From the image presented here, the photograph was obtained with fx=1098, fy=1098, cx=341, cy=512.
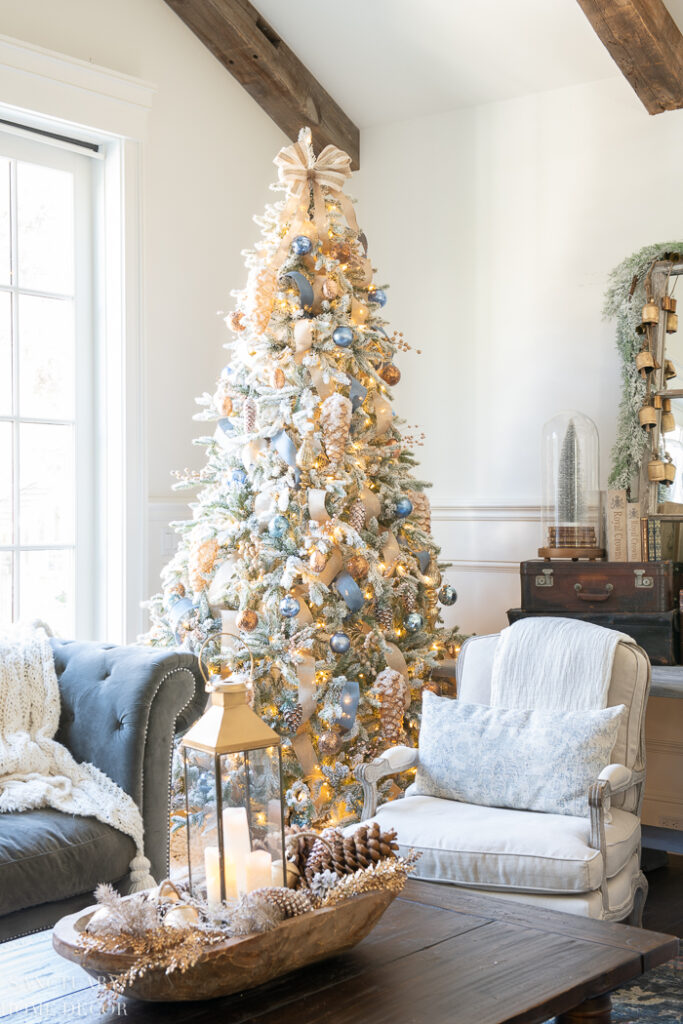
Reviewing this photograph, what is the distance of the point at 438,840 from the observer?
2.63 m

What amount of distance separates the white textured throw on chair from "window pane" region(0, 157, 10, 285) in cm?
220

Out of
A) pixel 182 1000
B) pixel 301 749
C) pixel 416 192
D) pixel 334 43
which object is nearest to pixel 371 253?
pixel 416 192

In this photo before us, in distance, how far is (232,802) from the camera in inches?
67.5

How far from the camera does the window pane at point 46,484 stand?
397 centimetres

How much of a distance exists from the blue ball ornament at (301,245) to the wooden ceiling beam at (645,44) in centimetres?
116

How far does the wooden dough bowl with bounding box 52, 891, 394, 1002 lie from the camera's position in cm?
153

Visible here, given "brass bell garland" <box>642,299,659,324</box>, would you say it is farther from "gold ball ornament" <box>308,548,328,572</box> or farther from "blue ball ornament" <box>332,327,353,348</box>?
"gold ball ornament" <box>308,548,328,572</box>

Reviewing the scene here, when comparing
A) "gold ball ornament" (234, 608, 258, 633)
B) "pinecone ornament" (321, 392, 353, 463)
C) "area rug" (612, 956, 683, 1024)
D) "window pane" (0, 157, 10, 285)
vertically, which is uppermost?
"window pane" (0, 157, 10, 285)

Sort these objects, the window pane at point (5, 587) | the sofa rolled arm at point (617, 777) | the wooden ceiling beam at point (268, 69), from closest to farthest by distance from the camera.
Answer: the sofa rolled arm at point (617, 777) < the window pane at point (5, 587) < the wooden ceiling beam at point (268, 69)

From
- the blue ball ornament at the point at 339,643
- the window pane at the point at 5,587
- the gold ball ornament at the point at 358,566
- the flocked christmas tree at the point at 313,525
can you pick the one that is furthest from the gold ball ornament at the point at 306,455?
the window pane at the point at 5,587

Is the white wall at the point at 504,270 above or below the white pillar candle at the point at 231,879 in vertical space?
above

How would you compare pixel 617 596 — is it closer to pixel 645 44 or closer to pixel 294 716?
pixel 294 716

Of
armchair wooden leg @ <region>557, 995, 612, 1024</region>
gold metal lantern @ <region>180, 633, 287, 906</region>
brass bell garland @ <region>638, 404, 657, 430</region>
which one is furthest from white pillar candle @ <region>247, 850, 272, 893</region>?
brass bell garland @ <region>638, 404, 657, 430</region>

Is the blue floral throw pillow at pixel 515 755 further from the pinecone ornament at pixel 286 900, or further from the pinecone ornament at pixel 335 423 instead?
the pinecone ornament at pixel 286 900
